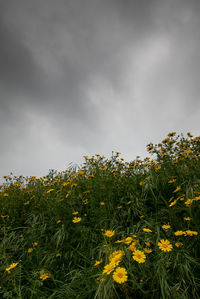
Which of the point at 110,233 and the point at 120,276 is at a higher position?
the point at 110,233

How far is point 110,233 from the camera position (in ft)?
4.92

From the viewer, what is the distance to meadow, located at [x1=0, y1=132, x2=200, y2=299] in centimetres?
125

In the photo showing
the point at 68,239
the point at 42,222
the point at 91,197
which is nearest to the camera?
the point at 68,239

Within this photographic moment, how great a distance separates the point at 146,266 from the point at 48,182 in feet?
7.61

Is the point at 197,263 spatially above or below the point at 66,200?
below

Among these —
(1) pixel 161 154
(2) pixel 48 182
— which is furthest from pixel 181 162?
(2) pixel 48 182

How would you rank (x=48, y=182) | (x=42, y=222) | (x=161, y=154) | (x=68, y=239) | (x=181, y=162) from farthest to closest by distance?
(x=48, y=182), (x=161, y=154), (x=181, y=162), (x=42, y=222), (x=68, y=239)

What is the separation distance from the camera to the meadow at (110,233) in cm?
125

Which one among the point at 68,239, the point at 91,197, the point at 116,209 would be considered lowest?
the point at 68,239

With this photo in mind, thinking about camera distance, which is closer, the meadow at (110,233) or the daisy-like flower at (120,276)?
the daisy-like flower at (120,276)

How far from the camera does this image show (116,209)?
2.19 m

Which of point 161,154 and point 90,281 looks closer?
point 90,281

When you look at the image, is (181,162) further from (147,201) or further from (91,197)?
(91,197)

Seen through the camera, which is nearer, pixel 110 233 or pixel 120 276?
pixel 120 276
